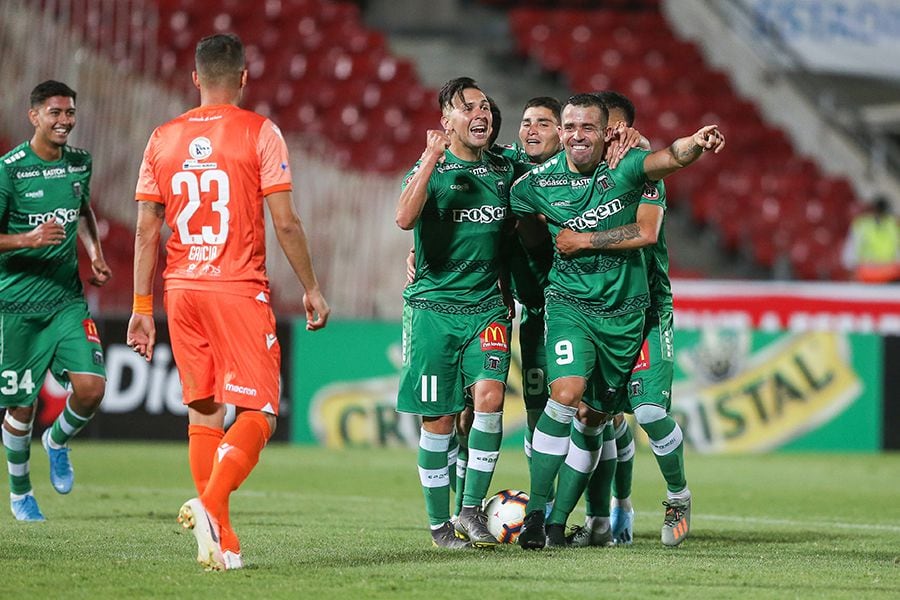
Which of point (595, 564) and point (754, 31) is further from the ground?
point (754, 31)

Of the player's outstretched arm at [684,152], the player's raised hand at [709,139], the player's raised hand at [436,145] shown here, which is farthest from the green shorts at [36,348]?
the player's raised hand at [709,139]

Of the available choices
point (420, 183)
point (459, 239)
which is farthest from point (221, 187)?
point (459, 239)

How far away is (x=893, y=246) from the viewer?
61.5ft

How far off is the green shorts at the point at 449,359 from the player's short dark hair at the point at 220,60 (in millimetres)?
1646

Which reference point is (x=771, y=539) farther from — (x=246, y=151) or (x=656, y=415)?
(x=246, y=151)

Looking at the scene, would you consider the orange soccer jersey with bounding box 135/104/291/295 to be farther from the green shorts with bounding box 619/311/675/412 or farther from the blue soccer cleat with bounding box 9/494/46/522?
the blue soccer cleat with bounding box 9/494/46/522

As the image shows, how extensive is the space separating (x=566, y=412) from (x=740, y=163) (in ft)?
50.3

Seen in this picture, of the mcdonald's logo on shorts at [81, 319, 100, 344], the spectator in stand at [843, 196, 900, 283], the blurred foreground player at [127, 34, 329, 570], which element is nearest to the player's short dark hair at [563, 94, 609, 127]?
the blurred foreground player at [127, 34, 329, 570]

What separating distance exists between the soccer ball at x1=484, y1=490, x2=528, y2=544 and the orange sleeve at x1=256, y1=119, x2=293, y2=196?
87.9 inches

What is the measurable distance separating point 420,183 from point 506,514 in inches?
71.3

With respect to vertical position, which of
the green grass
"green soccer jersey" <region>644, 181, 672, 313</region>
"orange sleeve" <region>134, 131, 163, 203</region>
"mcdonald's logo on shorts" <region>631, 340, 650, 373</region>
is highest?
"orange sleeve" <region>134, 131, 163, 203</region>

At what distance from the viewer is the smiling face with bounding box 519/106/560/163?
26.6 ft

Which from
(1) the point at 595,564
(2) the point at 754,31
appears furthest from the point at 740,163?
(1) the point at 595,564

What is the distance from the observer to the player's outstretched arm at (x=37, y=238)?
8.27 m
